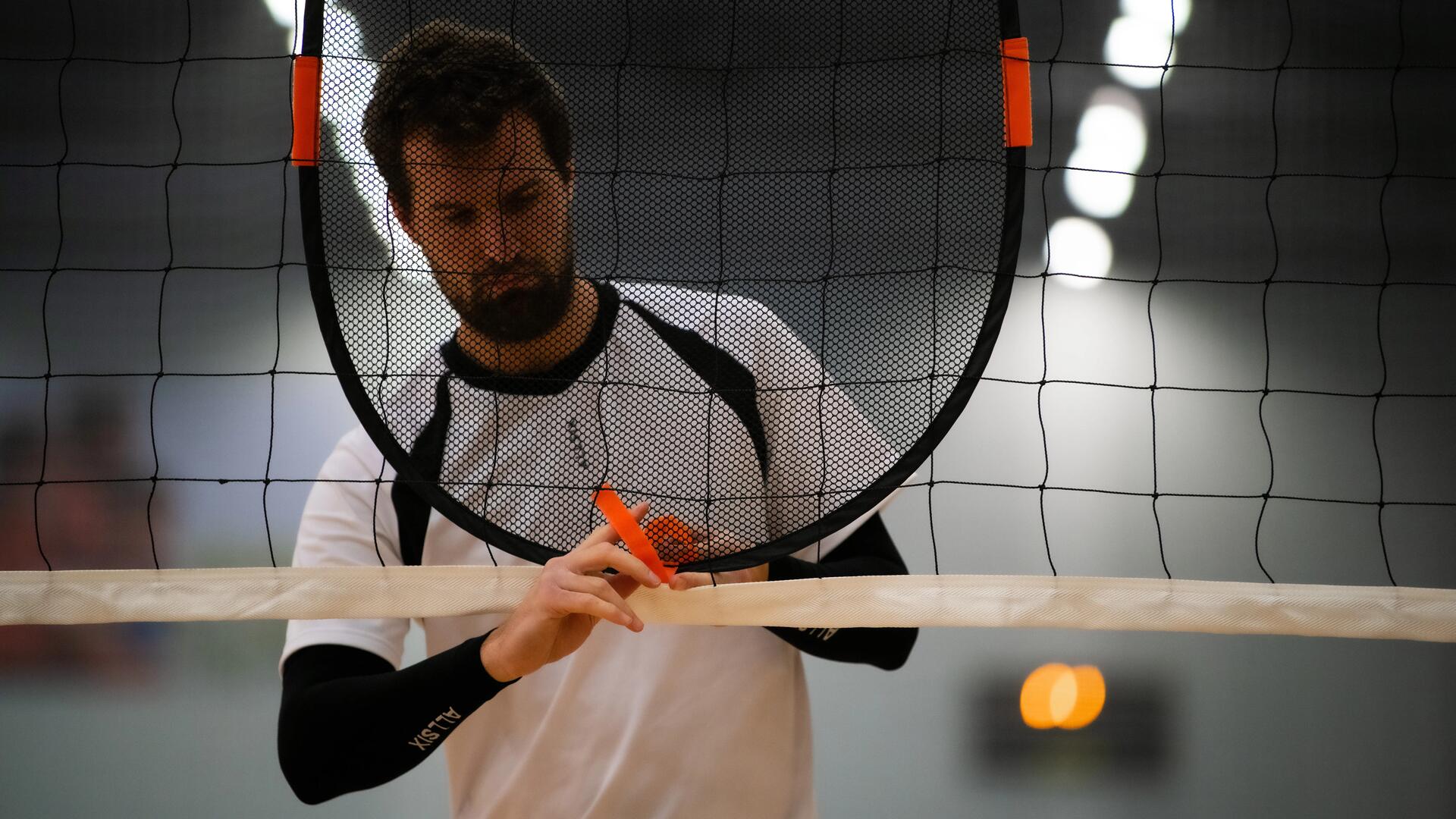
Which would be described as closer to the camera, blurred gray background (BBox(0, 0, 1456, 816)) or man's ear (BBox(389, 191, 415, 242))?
man's ear (BBox(389, 191, 415, 242))

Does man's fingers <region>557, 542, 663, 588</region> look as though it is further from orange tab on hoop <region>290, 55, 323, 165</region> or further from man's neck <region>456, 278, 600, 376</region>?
orange tab on hoop <region>290, 55, 323, 165</region>

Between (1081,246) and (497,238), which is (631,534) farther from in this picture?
(1081,246)

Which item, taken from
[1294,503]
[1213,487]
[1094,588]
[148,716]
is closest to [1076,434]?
[1213,487]

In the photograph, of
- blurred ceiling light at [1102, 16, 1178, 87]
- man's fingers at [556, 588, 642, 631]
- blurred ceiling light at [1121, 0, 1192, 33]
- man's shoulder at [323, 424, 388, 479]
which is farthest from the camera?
blurred ceiling light at [1102, 16, 1178, 87]

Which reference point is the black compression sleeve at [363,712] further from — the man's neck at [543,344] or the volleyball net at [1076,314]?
the volleyball net at [1076,314]

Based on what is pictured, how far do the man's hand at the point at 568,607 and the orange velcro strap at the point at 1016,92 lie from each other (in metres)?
0.41

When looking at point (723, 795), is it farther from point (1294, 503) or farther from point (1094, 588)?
point (1294, 503)

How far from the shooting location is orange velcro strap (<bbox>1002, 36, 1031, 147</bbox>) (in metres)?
0.87

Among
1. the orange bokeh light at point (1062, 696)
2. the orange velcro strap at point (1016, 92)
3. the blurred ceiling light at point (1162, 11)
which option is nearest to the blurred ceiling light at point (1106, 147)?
the blurred ceiling light at point (1162, 11)

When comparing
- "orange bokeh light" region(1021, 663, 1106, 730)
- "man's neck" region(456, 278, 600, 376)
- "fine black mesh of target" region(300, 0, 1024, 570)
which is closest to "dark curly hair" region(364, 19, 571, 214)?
"fine black mesh of target" region(300, 0, 1024, 570)

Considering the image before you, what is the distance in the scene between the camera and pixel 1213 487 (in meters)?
2.63

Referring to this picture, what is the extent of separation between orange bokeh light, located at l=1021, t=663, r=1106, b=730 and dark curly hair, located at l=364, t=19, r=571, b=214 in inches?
81.0

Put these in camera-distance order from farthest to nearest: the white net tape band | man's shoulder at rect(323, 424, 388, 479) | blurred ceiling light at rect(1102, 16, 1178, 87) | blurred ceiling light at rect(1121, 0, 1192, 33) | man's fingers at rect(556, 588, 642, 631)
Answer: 1. blurred ceiling light at rect(1102, 16, 1178, 87)
2. blurred ceiling light at rect(1121, 0, 1192, 33)
3. man's shoulder at rect(323, 424, 388, 479)
4. the white net tape band
5. man's fingers at rect(556, 588, 642, 631)

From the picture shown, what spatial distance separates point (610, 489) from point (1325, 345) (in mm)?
2347
